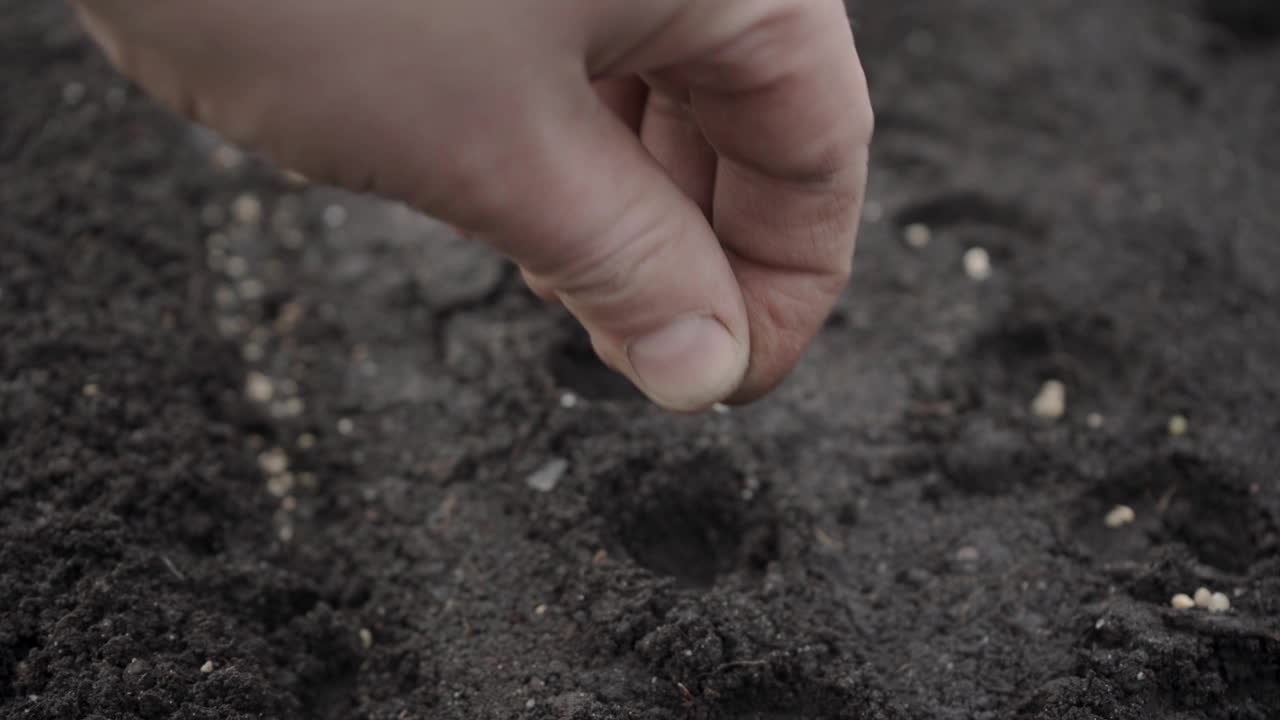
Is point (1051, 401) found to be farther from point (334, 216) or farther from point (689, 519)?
point (334, 216)

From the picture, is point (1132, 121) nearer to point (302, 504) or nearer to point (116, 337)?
point (302, 504)

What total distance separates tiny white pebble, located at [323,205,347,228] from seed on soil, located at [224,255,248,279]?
0.71ft

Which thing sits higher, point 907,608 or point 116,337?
point 116,337

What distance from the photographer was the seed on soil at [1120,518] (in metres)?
1.85

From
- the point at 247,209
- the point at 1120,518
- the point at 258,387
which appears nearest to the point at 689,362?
the point at 1120,518

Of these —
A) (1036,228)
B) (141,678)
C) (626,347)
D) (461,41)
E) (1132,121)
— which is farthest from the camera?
(1132,121)

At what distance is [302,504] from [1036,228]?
1683 mm

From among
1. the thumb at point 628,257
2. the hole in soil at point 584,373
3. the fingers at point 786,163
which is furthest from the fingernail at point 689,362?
the hole in soil at point 584,373

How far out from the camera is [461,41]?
1002 millimetres

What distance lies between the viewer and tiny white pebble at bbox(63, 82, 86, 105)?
2624mm

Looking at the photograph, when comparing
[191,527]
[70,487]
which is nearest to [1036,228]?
[191,527]

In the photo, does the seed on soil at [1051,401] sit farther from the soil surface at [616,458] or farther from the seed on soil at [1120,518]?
the seed on soil at [1120,518]

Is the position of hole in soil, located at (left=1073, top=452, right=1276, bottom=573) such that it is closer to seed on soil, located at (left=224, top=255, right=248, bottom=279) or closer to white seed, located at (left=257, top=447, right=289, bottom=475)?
white seed, located at (left=257, top=447, right=289, bottom=475)

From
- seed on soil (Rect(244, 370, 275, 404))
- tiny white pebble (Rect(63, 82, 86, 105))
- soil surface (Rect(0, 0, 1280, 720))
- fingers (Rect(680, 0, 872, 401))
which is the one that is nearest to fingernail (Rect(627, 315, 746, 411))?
fingers (Rect(680, 0, 872, 401))
